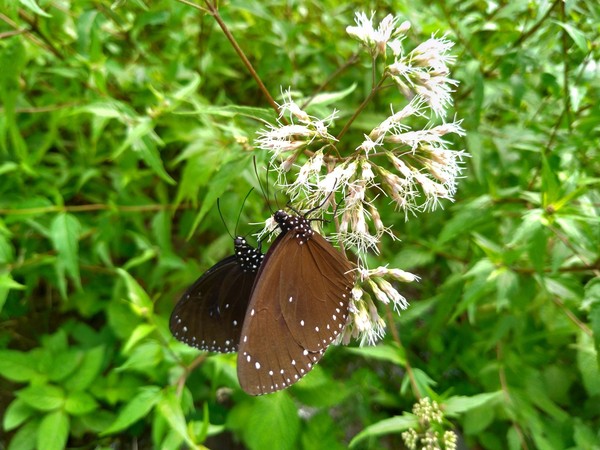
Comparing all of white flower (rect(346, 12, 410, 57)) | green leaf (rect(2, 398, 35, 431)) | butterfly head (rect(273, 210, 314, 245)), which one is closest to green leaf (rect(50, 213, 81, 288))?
green leaf (rect(2, 398, 35, 431))

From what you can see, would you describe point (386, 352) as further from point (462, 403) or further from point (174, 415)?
point (174, 415)

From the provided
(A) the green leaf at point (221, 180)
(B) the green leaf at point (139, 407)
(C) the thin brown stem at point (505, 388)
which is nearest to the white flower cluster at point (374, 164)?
(A) the green leaf at point (221, 180)

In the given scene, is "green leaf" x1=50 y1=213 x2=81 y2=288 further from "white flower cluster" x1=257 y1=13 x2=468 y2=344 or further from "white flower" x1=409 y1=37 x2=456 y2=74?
"white flower" x1=409 y1=37 x2=456 y2=74

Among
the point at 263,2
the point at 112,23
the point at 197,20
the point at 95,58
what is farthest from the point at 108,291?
the point at 263,2

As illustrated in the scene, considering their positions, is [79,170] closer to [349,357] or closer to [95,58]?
[95,58]

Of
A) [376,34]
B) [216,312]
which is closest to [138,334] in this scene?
[216,312]

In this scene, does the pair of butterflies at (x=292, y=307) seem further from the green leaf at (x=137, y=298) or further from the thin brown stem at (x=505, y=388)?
the thin brown stem at (x=505, y=388)
